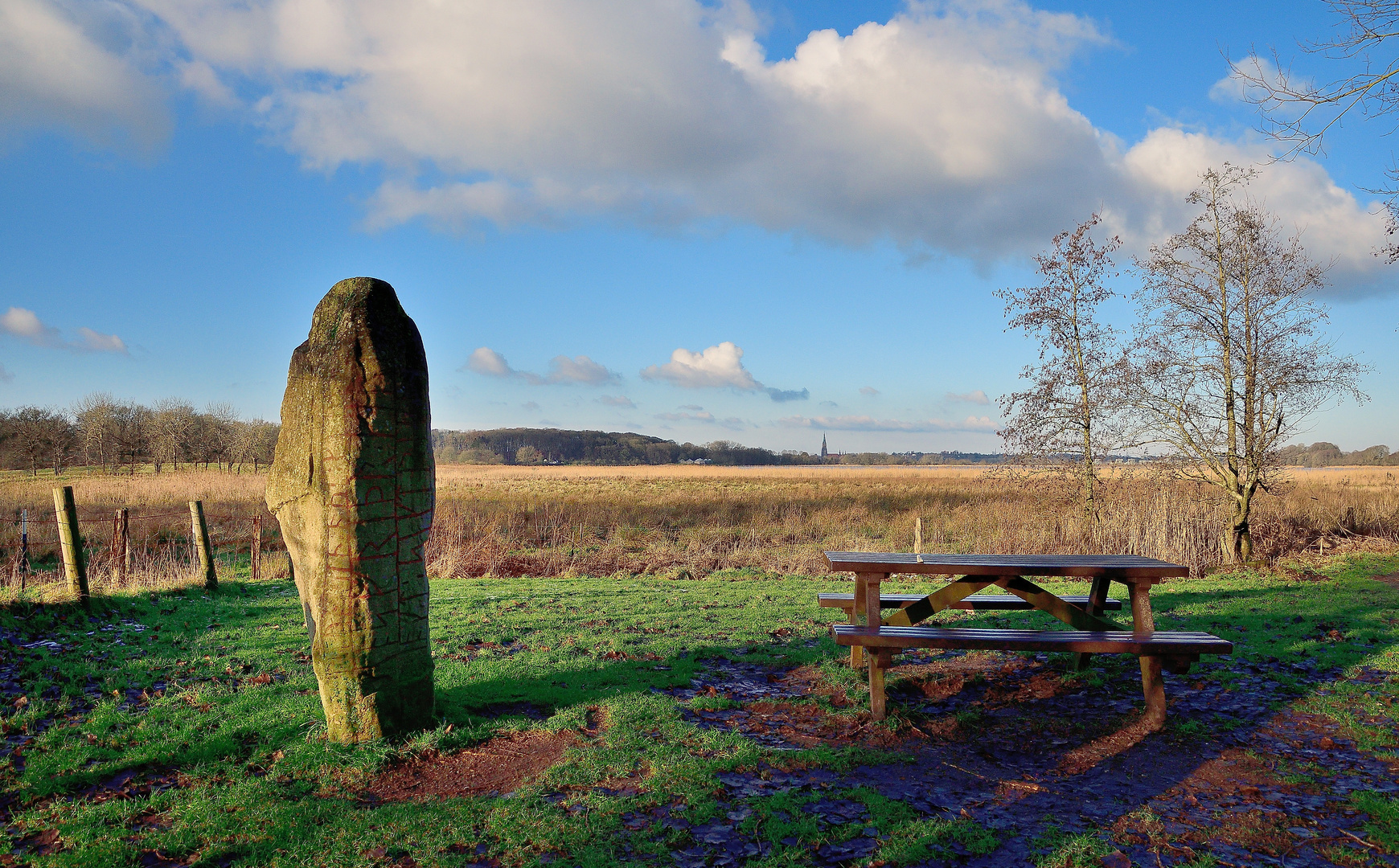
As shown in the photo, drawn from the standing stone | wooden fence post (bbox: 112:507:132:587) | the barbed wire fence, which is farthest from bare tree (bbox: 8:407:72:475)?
the standing stone

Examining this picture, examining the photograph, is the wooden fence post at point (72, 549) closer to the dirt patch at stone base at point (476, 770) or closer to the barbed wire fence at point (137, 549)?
the barbed wire fence at point (137, 549)

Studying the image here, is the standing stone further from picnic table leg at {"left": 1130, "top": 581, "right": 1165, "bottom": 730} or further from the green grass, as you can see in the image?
picnic table leg at {"left": 1130, "top": 581, "right": 1165, "bottom": 730}

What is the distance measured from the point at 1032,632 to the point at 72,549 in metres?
10.5

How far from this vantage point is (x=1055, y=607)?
5.56 meters

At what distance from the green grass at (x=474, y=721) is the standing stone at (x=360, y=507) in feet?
1.19

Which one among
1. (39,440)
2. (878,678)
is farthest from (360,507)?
(39,440)

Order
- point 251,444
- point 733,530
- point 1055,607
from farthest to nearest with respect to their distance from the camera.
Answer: point 251,444 → point 733,530 → point 1055,607

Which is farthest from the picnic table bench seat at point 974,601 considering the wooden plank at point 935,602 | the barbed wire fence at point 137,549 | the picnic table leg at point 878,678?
the barbed wire fence at point 137,549

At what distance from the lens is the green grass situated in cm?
357

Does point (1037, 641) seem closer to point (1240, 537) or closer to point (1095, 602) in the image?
point (1095, 602)

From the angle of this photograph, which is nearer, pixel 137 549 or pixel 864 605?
pixel 864 605

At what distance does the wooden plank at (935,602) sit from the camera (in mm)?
5680

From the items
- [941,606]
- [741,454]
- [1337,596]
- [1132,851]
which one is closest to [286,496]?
[941,606]

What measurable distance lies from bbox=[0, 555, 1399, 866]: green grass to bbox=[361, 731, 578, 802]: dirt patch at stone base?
12 cm
